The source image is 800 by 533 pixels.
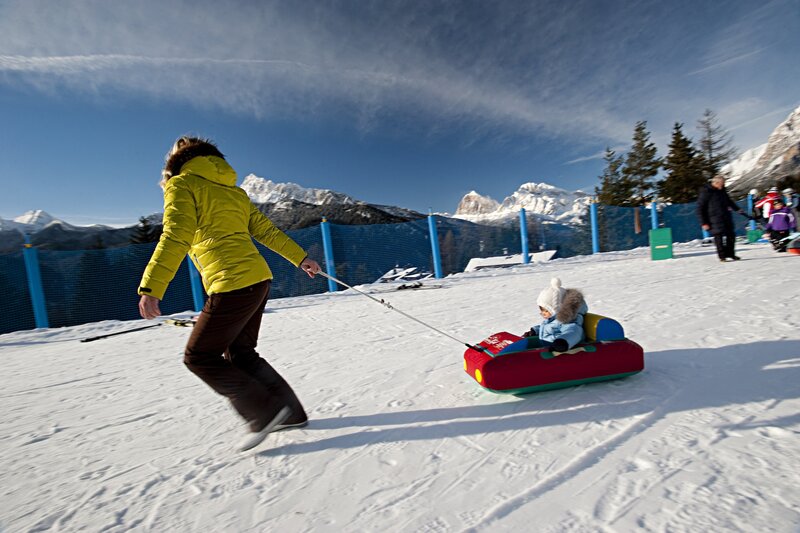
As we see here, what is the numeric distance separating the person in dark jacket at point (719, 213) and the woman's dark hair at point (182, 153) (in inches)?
384

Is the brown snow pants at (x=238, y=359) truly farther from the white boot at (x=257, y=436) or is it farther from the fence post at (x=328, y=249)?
the fence post at (x=328, y=249)

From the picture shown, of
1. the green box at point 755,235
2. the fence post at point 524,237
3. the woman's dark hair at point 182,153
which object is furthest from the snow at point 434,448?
the green box at point 755,235

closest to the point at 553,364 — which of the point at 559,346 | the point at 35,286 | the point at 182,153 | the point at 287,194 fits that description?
the point at 559,346

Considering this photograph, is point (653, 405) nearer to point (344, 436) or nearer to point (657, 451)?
point (657, 451)

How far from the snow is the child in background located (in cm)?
Answer: 36

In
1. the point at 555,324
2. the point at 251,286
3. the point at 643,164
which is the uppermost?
the point at 643,164

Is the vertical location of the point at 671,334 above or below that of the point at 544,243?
below

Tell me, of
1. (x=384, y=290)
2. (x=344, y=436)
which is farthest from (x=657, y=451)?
(x=384, y=290)

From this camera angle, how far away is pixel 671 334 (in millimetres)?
3406

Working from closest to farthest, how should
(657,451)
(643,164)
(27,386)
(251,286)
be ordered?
(657,451) < (251,286) < (27,386) < (643,164)

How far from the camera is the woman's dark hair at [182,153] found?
2062 millimetres

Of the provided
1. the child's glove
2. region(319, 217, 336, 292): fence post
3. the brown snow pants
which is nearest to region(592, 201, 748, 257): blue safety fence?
region(319, 217, 336, 292): fence post

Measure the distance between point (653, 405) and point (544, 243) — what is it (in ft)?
43.1

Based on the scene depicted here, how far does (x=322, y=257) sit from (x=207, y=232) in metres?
9.05
